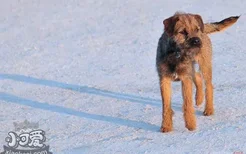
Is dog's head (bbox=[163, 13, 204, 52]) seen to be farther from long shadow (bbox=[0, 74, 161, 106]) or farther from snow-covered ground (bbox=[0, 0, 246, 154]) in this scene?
long shadow (bbox=[0, 74, 161, 106])

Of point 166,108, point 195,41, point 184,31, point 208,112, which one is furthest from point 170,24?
point 208,112

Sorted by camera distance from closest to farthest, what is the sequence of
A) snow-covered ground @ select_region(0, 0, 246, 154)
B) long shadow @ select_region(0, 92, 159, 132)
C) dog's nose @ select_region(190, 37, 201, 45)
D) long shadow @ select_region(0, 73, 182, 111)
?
dog's nose @ select_region(190, 37, 201, 45)
snow-covered ground @ select_region(0, 0, 246, 154)
long shadow @ select_region(0, 92, 159, 132)
long shadow @ select_region(0, 73, 182, 111)

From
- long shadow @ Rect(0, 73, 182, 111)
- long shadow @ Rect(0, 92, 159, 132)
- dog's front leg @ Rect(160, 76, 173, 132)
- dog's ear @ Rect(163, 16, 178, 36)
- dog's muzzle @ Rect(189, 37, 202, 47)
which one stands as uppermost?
dog's ear @ Rect(163, 16, 178, 36)

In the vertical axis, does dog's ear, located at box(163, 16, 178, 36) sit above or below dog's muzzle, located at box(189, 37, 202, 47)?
above

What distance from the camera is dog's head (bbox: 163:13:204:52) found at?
212 inches

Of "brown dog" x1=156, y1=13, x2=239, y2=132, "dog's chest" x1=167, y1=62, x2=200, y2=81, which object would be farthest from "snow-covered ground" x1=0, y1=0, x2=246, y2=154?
"dog's chest" x1=167, y1=62, x2=200, y2=81

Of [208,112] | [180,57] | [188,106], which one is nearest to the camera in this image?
[180,57]

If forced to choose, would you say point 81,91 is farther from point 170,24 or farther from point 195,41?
point 195,41

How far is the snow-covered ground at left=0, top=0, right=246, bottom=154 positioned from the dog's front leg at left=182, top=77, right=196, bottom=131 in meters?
0.09

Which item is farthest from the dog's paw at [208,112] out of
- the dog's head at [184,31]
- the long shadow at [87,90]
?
the dog's head at [184,31]

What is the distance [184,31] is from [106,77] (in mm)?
2881

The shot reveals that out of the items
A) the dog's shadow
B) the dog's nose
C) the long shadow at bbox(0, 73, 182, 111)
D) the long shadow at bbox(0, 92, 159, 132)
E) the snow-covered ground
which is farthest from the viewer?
the long shadow at bbox(0, 73, 182, 111)

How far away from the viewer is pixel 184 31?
5430mm

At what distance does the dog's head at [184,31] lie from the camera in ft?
17.7
